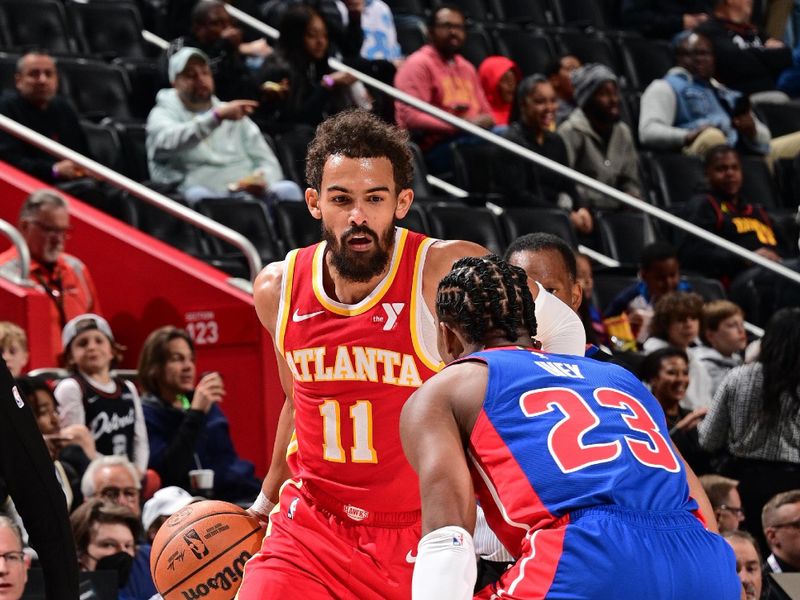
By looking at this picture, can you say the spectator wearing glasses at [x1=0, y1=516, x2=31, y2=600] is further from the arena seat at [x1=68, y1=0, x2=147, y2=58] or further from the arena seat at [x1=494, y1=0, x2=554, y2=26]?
the arena seat at [x1=494, y1=0, x2=554, y2=26]

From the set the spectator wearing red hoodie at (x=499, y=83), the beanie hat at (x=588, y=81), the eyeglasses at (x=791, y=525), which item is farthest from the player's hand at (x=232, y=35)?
the eyeglasses at (x=791, y=525)

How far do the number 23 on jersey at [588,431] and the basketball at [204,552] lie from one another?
1.56 m


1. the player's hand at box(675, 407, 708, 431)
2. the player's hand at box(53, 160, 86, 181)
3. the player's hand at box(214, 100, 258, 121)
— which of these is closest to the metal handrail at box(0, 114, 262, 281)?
the player's hand at box(53, 160, 86, 181)

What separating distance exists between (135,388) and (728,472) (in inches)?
116

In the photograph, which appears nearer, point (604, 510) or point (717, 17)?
point (604, 510)

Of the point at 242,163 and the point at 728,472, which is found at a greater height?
the point at 242,163

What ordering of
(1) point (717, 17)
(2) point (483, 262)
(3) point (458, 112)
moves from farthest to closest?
1. (1) point (717, 17)
2. (3) point (458, 112)
3. (2) point (483, 262)

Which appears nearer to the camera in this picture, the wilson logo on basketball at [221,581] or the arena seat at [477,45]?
the wilson logo on basketball at [221,581]

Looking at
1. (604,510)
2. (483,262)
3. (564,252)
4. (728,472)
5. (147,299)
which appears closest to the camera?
(604,510)

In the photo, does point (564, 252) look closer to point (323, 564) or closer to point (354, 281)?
point (354, 281)

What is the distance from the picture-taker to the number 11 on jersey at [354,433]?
4.37 meters

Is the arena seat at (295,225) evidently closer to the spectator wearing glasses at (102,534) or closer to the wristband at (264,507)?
the spectator wearing glasses at (102,534)

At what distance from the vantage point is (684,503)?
3416 mm

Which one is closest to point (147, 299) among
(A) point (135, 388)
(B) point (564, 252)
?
(A) point (135, 388)
